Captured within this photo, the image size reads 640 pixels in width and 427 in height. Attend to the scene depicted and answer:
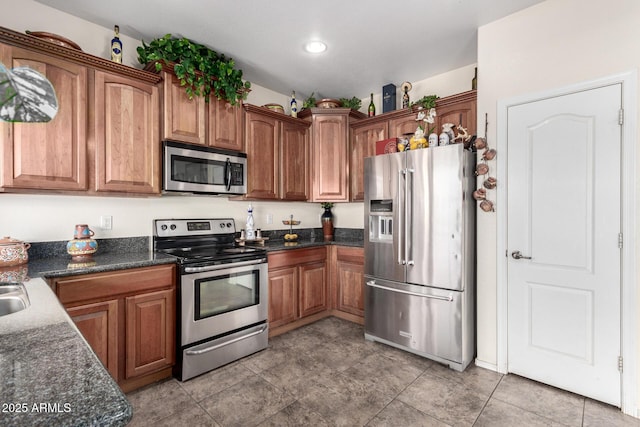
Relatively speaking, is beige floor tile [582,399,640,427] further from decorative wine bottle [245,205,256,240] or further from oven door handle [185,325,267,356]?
decorative wine bottle [245,205,256,240]

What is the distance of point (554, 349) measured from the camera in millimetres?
2158

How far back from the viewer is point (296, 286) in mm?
3256

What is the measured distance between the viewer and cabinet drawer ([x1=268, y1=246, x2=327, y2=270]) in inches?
120

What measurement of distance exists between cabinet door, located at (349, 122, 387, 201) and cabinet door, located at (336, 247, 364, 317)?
0.68m

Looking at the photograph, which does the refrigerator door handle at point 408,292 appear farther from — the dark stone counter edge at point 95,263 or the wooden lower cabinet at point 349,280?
the dark stone counter edge at point 95,263

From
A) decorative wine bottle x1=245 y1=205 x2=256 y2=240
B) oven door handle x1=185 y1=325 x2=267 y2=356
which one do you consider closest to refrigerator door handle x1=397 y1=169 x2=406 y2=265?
oven door handle x1=185 y1=325 x2=267 y2=356

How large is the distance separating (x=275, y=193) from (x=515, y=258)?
2.30m

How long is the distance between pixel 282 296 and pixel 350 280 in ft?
2.64

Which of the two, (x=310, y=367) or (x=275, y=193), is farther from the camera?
(x=275, y=193)

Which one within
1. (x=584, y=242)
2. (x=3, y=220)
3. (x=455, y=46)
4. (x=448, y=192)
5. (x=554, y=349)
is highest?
(x=455, y=46)

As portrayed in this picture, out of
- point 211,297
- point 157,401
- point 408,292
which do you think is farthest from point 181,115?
point 408,292

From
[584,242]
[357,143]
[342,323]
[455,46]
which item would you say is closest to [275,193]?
[357,143]

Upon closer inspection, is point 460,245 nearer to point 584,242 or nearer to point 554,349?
point 584,242

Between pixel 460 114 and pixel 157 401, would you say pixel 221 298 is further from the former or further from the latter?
pixel 460 114
